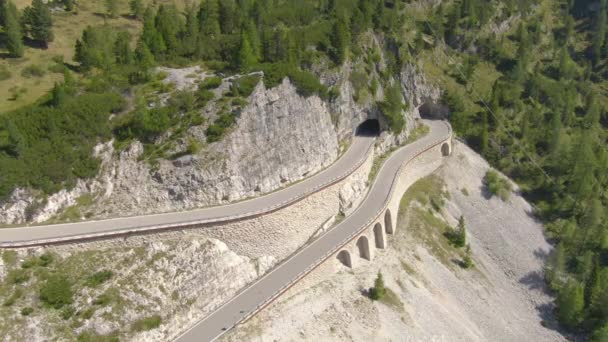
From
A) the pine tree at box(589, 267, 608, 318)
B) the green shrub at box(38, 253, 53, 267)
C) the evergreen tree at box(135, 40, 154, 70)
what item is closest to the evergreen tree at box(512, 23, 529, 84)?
the pine tree at box(589, 267, 608, 318)

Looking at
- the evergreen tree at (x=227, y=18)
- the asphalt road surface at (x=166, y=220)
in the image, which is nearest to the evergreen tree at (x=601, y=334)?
the asphalt road surface at (x=166, y=220)

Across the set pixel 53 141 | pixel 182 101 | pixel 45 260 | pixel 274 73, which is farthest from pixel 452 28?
pixel 45 260

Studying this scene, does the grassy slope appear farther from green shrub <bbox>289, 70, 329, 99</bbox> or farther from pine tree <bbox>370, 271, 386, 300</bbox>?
pine tree <bbox>370, 271, 386, 300</bbox>

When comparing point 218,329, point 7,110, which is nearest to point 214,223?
point 218,329

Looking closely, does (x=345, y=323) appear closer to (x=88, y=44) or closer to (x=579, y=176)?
(x=88, y=44)

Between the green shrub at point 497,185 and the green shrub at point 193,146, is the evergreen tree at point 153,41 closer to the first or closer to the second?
the green shrub at point 193,146

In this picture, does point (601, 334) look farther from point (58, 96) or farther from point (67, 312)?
point (58, 96)

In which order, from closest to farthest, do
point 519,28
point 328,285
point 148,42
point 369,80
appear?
point 328,285 → point 148,42 → point 369,80 → point 519,28
